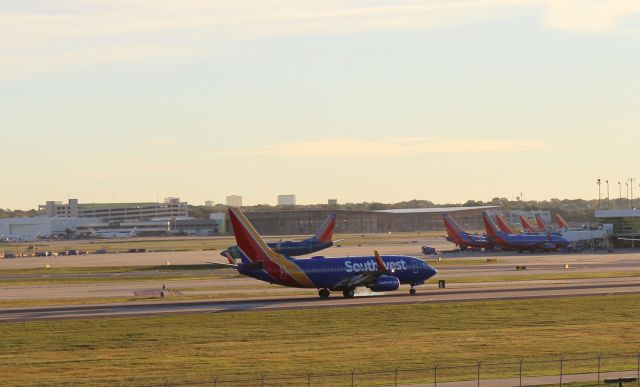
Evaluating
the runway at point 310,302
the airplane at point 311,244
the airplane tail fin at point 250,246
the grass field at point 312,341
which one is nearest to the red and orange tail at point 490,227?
the airplane at point 311,244

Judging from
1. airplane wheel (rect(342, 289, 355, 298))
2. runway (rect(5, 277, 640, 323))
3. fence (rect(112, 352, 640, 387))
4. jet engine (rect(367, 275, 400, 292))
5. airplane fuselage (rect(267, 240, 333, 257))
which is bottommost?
fence (rect(112, 352, 640, 387))

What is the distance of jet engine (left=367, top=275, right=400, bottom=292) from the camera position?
300 feet

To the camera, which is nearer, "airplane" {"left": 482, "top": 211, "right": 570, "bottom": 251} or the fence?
the fence

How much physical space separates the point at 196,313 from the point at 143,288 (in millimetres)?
29903

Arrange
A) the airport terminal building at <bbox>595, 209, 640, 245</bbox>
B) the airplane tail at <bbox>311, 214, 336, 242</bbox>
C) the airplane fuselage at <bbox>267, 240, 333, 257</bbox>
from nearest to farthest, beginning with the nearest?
the airplane fuselage at <bbox>267, 240, 333, 257</bbox> < the airplane tail at <bbox>311, 214, 336, 242</bbox> < the airport terminal building at <bbox>595, 209, 640, 245</bbox>

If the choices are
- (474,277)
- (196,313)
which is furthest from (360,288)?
(474,277)

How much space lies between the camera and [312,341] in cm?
6462

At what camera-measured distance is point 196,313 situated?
262 ft

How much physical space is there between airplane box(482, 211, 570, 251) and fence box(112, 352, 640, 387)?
12873 centimetres

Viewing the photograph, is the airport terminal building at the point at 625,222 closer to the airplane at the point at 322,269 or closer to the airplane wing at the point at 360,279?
the airplane at the point at 322,269

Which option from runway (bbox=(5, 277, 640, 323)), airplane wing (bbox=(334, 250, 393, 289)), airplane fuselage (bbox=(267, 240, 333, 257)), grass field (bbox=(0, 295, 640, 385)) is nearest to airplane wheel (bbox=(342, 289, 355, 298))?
airplane wing (bbox=(334, 250, 393, 289))

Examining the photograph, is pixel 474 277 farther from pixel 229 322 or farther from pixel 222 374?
pixel 222 374

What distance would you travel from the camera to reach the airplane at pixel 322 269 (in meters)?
88.4

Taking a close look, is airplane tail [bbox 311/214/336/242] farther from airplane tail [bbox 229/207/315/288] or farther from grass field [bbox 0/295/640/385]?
grass field [bbox 0/295/640/385]
